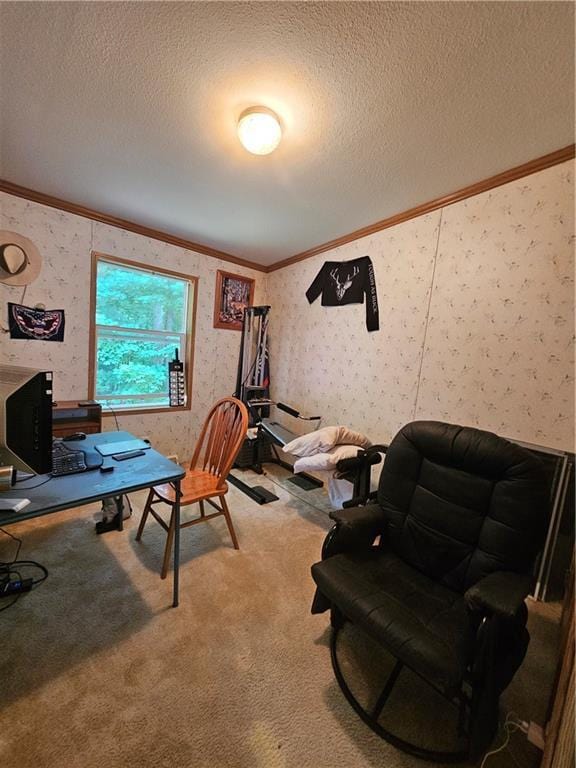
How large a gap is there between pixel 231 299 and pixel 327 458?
2.38 metres

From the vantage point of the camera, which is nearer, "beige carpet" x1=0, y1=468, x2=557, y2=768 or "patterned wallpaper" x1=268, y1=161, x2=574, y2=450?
"beige carpet" x1=0, y1=468, x2=557, y2=768

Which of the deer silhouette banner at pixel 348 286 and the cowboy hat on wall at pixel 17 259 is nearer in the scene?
the cowboy hat on wall at pixel 17 259

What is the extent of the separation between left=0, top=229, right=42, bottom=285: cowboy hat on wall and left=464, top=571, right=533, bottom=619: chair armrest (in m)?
3.46

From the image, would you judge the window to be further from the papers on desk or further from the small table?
the papers on desk

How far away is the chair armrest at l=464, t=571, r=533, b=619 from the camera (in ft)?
3.02

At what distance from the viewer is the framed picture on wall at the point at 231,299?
3.57 meters

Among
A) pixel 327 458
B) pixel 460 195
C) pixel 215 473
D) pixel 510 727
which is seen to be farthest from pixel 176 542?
pixel 460 195

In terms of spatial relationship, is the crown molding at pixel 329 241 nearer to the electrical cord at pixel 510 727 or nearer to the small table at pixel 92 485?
the small table at pixel 92 485

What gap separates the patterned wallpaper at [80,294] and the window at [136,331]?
9cm

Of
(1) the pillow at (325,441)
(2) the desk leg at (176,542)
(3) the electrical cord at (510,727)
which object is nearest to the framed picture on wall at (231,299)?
(1) the pillow at (325,441)

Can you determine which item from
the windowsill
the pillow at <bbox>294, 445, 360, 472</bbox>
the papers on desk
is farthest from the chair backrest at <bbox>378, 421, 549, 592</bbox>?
the windowsill

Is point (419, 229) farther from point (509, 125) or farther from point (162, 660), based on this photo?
point (162, 660)

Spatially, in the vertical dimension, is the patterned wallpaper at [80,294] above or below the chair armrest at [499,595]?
above

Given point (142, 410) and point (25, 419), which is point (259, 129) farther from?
point (142, 410)
